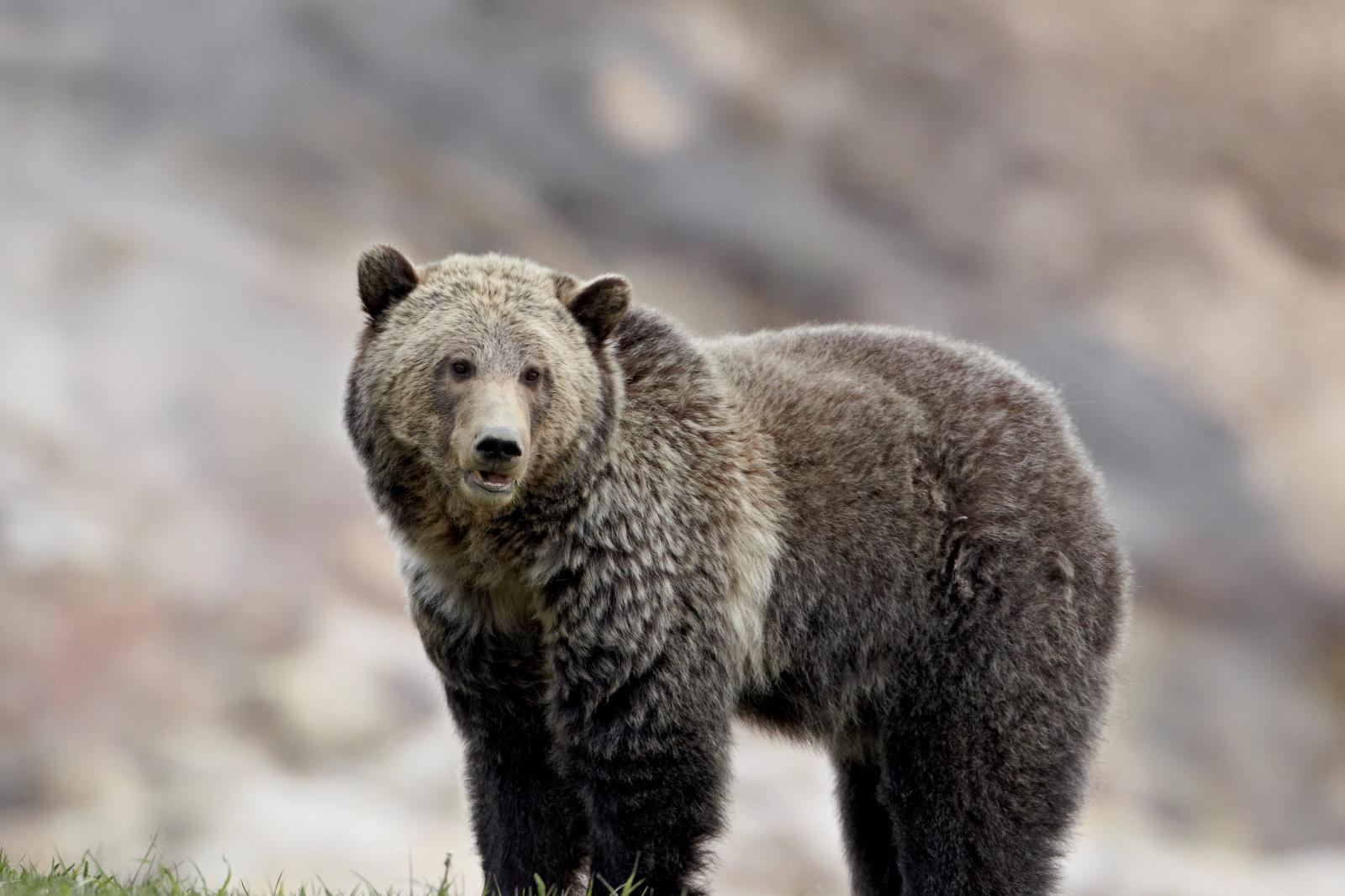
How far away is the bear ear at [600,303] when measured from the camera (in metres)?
7.47

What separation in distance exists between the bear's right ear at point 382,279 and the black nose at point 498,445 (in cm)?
119

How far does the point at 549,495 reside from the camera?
287 inches

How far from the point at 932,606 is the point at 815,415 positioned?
44.6 inches

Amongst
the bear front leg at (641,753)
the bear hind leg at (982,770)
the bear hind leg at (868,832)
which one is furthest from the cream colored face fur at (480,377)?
the bear hind leg at (868,832)

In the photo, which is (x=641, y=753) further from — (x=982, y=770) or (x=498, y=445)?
(x=982, y=770)

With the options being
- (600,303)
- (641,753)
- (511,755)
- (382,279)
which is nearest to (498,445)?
(600,303)

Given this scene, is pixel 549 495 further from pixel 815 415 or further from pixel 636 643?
pixel 815 415

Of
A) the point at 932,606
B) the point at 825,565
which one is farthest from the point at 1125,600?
the point at 825,565

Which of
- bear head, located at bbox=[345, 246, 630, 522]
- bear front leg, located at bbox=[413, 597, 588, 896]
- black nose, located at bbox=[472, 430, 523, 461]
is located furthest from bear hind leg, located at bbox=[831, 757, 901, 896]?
black nose, located at bbox=[472, 430, 523, 461]

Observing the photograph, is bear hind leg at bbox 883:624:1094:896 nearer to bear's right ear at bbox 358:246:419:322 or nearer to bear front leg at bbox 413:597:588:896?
bear front leg at bbox 413:597:588:896

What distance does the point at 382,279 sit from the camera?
24.6 ft

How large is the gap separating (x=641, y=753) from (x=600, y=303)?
213 centimetres

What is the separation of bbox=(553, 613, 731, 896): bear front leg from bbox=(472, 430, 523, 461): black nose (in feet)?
3.53

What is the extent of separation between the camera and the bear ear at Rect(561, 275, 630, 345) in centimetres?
747
